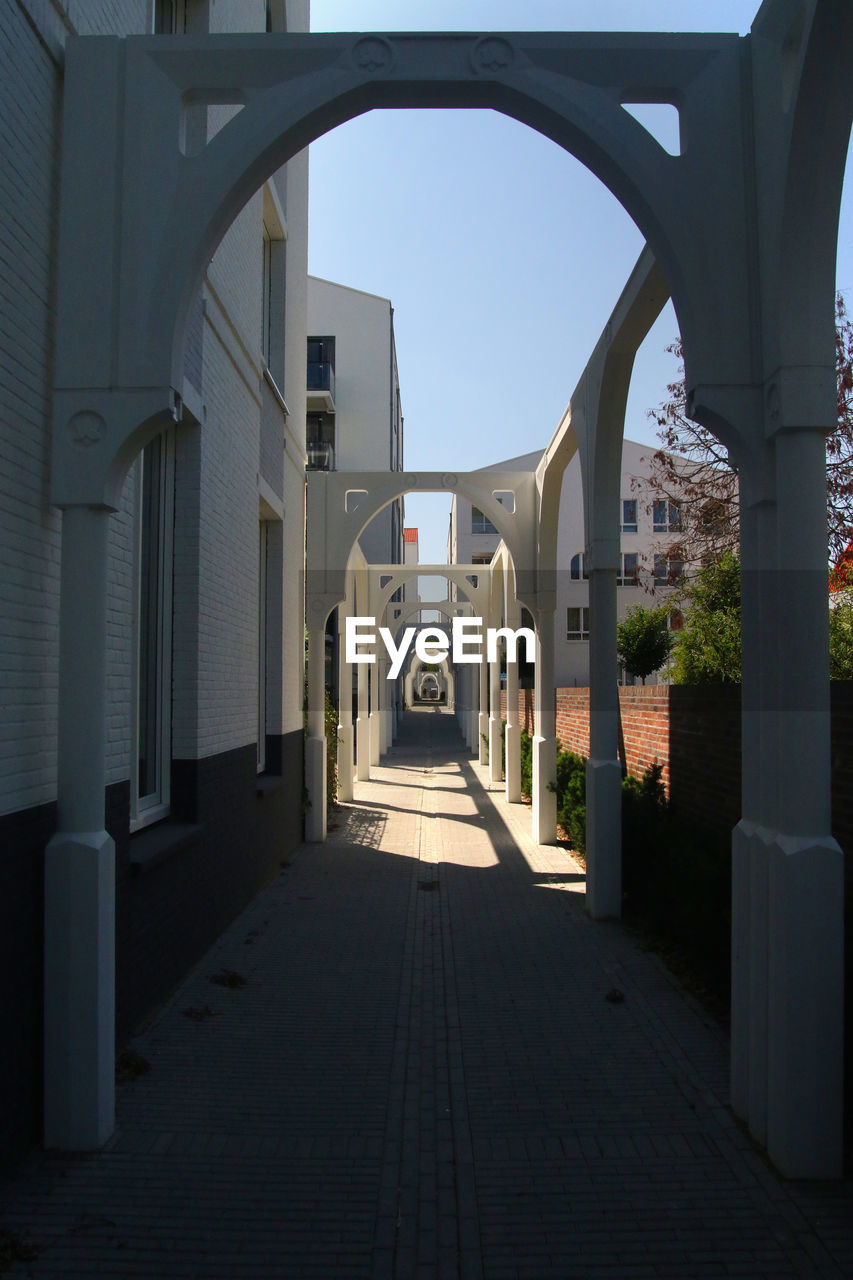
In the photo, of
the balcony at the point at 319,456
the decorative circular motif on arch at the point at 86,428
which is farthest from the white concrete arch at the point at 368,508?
the balcony at the point at 319,456

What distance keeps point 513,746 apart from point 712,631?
16.0 feet

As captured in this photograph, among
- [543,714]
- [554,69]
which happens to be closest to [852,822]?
[554,69]

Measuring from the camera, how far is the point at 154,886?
5359mm

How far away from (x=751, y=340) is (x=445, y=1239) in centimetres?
344

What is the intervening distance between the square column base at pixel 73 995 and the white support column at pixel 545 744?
25.9 feet

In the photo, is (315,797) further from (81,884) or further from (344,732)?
(81,884)

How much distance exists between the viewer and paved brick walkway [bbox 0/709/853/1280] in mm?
3123

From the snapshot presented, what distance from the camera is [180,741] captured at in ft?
20.8

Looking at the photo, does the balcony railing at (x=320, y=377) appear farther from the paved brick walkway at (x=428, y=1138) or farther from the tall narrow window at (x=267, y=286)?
the paved brick walkway at (x=428, y=1138)

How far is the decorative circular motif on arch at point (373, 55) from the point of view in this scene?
13.7 ft

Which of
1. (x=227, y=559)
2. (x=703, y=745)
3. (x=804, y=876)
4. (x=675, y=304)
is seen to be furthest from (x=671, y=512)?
(x=804, y=876)

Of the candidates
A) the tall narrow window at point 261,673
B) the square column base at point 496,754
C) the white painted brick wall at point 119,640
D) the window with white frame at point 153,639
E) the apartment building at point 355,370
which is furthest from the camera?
the apartment building at point 355,370

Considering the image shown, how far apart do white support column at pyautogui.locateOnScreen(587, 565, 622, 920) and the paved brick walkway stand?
0.53m

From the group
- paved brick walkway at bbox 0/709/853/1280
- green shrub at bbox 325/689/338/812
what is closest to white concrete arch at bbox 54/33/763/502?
paved brick walkway at bbox 0/709/853/1280
